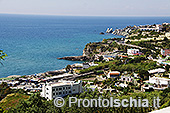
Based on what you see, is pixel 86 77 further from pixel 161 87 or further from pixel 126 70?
pixel 161 87

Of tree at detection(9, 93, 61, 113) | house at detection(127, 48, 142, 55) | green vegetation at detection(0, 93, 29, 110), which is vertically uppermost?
tree at detection(9, 93, 61, 113)

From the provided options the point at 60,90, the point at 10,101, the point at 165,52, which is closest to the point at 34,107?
the point at 10,101

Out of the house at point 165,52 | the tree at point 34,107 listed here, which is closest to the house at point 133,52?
the house at point 165,52

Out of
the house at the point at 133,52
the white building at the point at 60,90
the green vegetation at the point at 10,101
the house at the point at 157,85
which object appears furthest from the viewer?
the house at the point at 133,52

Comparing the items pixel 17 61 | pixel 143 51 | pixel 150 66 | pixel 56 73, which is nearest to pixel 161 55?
pixel 143 51

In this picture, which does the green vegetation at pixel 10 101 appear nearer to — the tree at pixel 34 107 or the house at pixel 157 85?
the tree at pixel 34 107

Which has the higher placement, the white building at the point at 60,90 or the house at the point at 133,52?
the white building at the point at 60,90

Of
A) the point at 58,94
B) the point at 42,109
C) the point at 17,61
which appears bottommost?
the point at 17,61

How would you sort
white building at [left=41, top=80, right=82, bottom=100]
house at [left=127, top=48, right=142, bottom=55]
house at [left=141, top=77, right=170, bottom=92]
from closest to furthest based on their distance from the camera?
white building at [left=41, top=80, right=82, bottom=100] < house at [left=141, top=77, right=170, bottom=92] < house at [left=127, top=48, right=142, bottom=55]

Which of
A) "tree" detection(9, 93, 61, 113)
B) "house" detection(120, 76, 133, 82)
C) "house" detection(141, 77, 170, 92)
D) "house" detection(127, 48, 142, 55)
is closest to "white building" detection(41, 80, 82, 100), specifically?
"tree" detection(9, 93, 61, 113)

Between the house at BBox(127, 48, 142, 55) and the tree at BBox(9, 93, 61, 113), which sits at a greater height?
Answer: the tree at BBox(9, 93, 61, 113)

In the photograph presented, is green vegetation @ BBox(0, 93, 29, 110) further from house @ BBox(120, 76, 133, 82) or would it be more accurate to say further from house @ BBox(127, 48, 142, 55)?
house @ BBox(127, 48, 142, 55)
